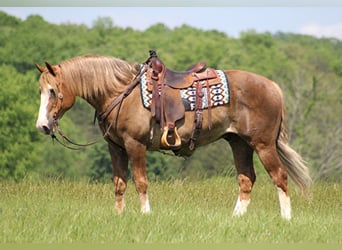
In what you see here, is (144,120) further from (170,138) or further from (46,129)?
(46,129)

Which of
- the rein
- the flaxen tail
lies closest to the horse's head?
the rein

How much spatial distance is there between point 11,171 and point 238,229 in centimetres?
4753

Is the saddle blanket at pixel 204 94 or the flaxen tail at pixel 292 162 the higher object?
the saddle blanket at pixel 204 94

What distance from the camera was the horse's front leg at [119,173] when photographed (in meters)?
9.78

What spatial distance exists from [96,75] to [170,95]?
3.09 feet

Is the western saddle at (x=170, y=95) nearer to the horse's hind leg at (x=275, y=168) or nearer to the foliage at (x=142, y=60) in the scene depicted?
the horse's hind leg at (x=275, y=168)

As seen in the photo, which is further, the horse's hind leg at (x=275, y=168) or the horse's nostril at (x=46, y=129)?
the horse's hind leg at (x=275, y=168)

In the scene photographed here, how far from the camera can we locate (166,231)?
8.00 meters

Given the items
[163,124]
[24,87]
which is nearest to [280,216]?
[163,124]

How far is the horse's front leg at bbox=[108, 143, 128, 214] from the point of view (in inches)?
385

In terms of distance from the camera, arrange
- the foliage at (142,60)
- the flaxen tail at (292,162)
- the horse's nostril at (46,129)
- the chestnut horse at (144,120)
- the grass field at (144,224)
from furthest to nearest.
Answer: the foliage at (142,60), the flaxen tail at (292,162), the chestnut horse at (144,120), the horse's nostril at (46,129), the grass field at (144,224)

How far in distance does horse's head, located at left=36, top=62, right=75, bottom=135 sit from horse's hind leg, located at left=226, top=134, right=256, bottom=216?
93.2 inches

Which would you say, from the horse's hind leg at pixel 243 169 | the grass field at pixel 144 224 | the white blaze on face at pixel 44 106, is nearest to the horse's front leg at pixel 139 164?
the grass field at pixel 144 224

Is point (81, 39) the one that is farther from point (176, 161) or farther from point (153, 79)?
point (153, 79)
